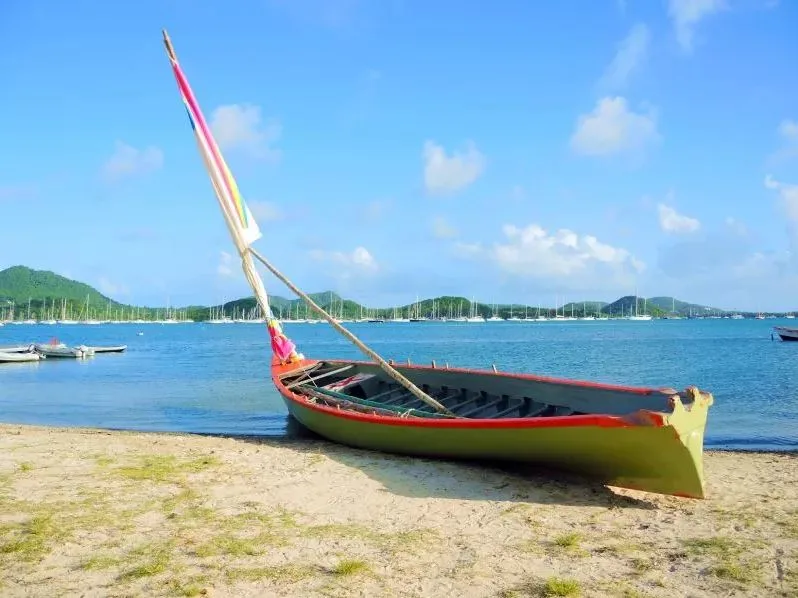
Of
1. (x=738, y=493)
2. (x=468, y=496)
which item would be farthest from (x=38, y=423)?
(x=738, y=493)

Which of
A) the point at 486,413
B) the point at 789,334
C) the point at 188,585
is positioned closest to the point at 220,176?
the point at 486,413

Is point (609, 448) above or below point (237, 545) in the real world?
above

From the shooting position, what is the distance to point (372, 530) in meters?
7.85

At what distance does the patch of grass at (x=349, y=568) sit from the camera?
6.32 metres

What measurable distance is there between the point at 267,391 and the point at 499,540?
75.4ft

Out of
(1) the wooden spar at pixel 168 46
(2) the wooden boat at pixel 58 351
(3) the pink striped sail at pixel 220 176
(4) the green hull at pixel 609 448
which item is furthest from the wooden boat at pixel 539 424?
(2) the wooden boat at pixel 58 351

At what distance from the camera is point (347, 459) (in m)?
12.3

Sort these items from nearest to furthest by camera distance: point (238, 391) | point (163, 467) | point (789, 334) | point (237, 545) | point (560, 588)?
1. point (560, 588)
2. point (237, 545)
3. point (163, 467)
4. point (238, 391)
5. point (789, 334)

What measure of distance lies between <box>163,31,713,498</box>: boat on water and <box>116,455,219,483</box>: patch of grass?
9.77 ft

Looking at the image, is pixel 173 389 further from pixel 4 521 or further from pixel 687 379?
pixel 687 379

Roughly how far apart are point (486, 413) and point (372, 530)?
6309 millimetres

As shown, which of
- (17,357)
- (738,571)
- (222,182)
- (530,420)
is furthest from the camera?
(17,357)

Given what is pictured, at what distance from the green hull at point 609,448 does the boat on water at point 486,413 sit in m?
0.02

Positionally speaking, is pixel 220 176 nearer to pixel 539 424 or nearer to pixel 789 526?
pixel 539 424
